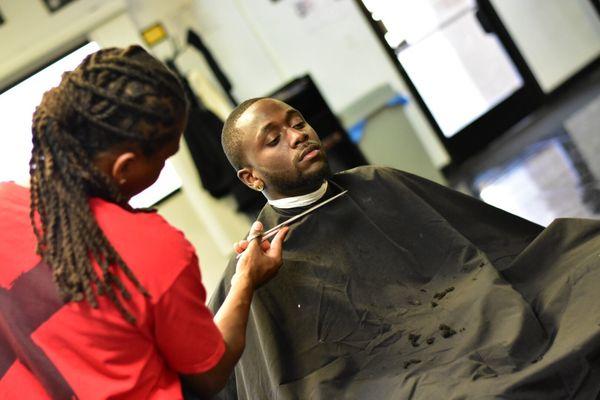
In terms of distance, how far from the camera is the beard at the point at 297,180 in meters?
1.94

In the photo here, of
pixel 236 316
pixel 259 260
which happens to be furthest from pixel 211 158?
pixel 236 316

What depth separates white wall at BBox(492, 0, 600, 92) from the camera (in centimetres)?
584

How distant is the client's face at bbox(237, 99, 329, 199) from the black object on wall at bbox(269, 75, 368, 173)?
2.62 metres

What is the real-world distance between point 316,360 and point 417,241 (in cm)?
45

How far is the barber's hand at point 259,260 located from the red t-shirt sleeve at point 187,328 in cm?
41

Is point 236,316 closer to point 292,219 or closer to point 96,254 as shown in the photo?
point 96,254

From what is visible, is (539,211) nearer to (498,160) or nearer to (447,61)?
(498,160)

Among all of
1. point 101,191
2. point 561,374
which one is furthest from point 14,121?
point 561,374

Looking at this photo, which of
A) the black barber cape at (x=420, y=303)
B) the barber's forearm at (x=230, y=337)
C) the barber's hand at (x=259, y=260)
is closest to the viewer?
the barber's forearm at (x=230, y=337)

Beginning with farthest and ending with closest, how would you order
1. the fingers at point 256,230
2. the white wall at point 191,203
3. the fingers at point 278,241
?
the white wall at point 191,203, the fingers at point 256,230, the fingers at point 278,241

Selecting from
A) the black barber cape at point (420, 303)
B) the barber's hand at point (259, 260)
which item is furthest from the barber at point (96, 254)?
the black barber cape at point (420, 303)

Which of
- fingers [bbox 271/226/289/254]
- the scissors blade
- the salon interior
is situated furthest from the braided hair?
the salon interior

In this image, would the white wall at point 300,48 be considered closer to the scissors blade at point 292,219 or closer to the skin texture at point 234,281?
the scissors blade at point 292,219

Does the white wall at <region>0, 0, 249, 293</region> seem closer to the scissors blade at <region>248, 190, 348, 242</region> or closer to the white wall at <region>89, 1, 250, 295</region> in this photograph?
the white wall at <region>89, 1, 250, 295</region>
